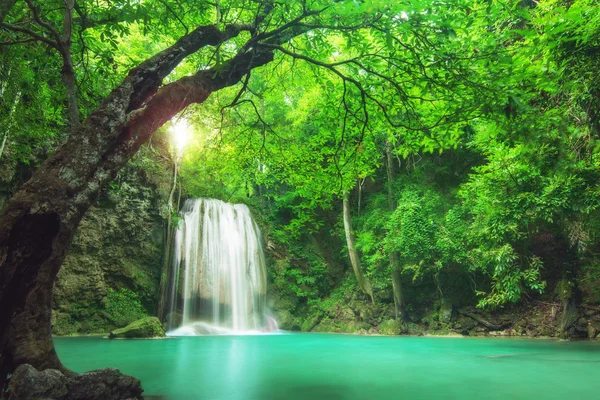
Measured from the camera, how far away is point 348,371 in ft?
20.9

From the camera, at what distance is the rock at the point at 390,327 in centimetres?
1503

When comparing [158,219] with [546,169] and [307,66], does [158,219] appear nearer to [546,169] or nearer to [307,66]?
[307,66]

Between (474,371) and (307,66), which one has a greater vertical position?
(307,66)

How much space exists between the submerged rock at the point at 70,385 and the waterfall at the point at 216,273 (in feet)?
37.4

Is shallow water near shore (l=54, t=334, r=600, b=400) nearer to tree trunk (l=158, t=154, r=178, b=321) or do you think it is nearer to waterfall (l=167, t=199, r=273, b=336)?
tree trunk (l=158, t=154, r=178, b=321)

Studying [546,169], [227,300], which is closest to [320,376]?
[546,169]

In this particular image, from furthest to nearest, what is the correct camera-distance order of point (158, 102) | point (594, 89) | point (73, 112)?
point (594, 89) → point (158, 102) → point (73, 112)

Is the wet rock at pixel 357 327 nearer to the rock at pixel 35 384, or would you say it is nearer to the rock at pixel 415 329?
the rock at pixel 415 329

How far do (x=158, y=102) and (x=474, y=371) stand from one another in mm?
6353

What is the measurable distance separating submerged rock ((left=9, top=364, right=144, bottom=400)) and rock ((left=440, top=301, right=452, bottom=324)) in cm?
1344

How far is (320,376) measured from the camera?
19.3 feet

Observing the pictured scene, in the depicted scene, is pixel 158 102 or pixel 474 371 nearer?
pixel 158 102

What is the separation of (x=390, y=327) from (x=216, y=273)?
7.44m

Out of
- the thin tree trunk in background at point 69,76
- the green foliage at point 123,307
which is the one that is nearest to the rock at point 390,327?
the green foliage at point 123,307
